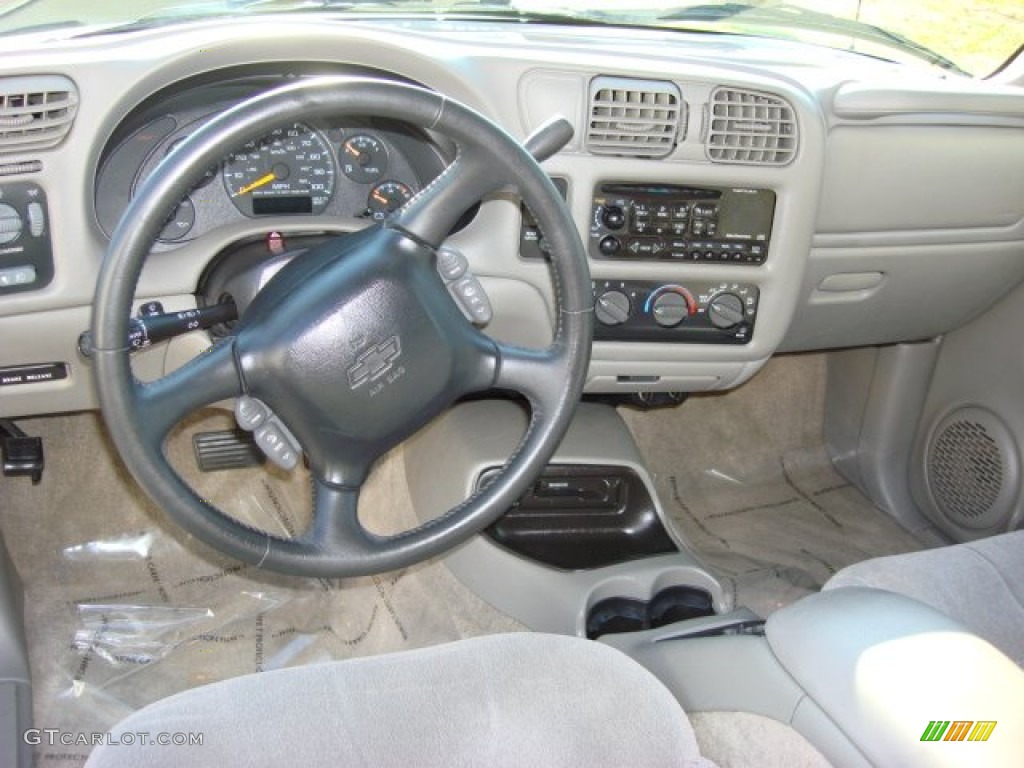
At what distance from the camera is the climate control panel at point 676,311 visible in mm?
1845

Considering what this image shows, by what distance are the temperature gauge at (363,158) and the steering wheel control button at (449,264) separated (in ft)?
1.48

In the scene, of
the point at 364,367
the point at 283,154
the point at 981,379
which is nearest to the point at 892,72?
the point at 981,379

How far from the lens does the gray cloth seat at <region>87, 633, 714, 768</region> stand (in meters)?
1.11

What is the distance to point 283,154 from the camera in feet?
5.45

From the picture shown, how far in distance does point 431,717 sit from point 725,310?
0.99 meters

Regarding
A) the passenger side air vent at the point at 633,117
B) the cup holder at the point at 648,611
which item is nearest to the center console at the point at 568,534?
the cup holder at the point at 648,611

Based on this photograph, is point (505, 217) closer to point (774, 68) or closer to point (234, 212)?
point (234, 212)

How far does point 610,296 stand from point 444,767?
94cm

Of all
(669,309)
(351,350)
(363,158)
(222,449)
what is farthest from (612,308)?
(222,449)

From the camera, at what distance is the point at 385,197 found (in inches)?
68.6

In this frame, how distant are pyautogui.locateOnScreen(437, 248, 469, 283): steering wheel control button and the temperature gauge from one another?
0.45 m

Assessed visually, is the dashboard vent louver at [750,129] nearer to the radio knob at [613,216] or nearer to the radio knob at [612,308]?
the radio knob at [613,216]

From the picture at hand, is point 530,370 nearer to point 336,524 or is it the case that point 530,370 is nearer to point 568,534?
point 336,524

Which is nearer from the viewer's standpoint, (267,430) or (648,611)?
(267,430)
